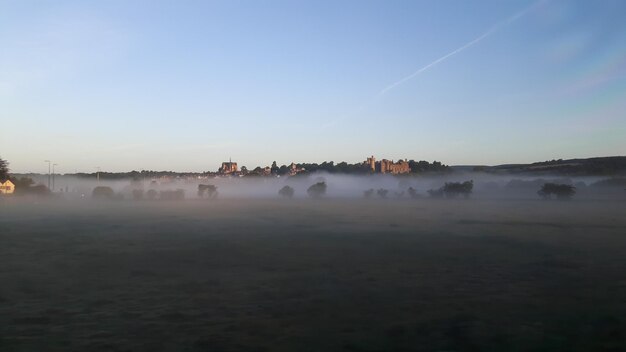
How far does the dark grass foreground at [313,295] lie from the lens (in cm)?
1137

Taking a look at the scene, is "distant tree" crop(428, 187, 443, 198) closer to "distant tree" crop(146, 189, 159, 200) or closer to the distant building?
"distant tree" crop(146, 189, 159, 200)

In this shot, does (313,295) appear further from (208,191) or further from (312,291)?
(208,191)

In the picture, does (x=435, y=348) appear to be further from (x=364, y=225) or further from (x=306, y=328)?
(x=364, y=225)

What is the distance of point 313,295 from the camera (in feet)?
52.9

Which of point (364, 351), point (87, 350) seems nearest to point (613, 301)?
point (364, 351)

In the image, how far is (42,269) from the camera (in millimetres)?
21594

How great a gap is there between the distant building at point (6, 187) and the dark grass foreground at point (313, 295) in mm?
74327

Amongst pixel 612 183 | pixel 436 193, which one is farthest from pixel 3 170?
pixel 612 183

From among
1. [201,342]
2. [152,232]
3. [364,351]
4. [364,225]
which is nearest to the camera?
[364,351]

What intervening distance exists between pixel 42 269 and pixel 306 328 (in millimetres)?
13456

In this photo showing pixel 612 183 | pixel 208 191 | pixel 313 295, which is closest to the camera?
pixel 313 295

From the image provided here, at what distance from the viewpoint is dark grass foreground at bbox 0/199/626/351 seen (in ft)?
37.3

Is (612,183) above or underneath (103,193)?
above

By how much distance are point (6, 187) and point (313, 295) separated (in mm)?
98778
